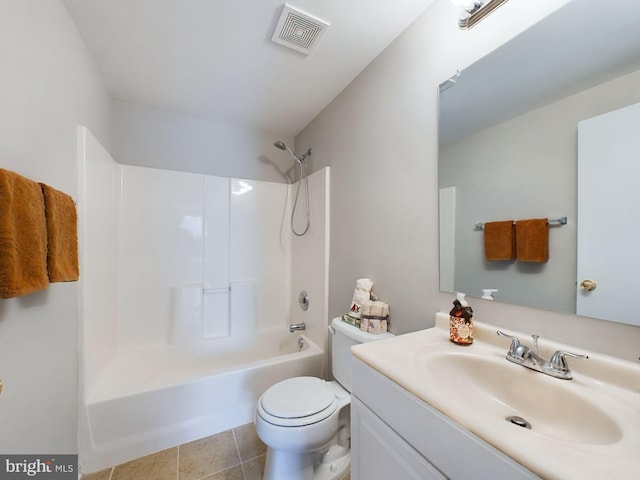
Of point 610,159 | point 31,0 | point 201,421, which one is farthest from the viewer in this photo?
point 201,421

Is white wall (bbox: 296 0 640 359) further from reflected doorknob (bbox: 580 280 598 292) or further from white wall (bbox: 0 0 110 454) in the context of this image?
white wall (bbox: 0 0 110 454)

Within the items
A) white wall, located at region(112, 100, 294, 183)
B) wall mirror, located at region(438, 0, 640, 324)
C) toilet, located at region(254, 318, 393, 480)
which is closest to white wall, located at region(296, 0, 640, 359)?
wall mirror, located at region(438, 0, 640, 324)

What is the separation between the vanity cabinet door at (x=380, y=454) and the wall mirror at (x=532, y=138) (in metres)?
0.60

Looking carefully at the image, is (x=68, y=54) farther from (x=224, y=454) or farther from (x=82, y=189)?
(x=224, y=454)

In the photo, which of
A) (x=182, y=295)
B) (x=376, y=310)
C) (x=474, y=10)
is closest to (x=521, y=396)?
(x=376, y=310)

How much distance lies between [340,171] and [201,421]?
186 cm

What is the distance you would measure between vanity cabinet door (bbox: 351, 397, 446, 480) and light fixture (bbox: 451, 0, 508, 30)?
1.40 m

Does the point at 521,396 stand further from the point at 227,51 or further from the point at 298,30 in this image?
the point at 227,51

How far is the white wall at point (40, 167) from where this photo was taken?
0.80 m

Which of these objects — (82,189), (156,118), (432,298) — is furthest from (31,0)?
(432,298)

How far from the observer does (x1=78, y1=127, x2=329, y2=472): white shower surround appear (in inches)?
55.1

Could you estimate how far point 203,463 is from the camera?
138 cm

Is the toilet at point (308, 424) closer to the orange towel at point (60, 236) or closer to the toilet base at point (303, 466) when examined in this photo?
the toilet base at point (303, 466)

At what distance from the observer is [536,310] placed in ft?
2.71
